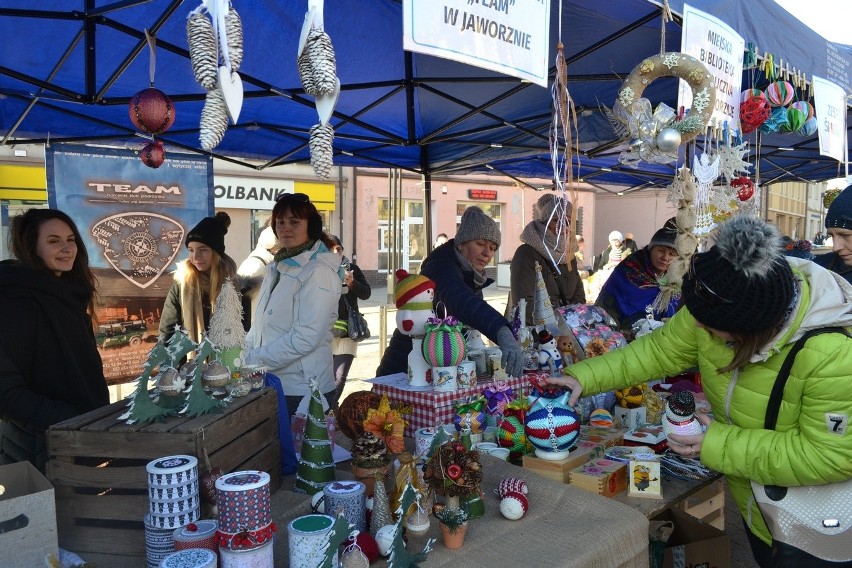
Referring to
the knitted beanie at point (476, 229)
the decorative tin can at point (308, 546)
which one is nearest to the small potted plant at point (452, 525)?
the decorative tin can at point (308, 546)

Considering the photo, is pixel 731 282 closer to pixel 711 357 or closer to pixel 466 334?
pixel 711 357

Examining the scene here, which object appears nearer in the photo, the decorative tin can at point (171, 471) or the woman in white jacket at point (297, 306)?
the decorative tin can at point (171, 471)

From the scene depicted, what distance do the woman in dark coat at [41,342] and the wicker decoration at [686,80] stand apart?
7.38 feet

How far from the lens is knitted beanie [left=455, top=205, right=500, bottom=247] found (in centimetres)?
279

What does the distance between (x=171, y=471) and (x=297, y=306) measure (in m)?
1.46

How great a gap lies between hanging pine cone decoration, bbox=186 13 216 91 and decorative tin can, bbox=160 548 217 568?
0.82 meters

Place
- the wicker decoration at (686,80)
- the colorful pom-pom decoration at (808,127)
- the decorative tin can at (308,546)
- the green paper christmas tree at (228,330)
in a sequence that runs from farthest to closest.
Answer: the colorful pom-pom decoration at (808,127) < the wicker decoration at (686,80) < the green paper christmas tree at (228,330) < the decorative tin can at (308,546)

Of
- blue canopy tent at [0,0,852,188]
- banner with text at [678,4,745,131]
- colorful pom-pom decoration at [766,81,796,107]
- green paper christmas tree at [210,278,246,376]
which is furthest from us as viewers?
colorful pom-pom decoration at [766,81,796,107]

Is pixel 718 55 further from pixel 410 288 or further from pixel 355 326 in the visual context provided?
pixel 355 326

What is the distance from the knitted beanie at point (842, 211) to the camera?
2553 mm

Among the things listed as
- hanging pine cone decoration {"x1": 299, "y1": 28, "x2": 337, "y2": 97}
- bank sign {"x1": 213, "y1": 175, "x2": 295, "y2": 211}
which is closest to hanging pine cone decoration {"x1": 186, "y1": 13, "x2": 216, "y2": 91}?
hanging pine cone decoration {"x1": 299, "y1": 28, "x2": 337, "y2": 97}

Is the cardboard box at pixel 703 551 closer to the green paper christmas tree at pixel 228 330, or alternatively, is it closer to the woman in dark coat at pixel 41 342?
the green paper christmas tree at pixel 228 330

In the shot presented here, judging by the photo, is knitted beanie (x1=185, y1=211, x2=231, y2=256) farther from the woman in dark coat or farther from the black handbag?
the woman in dark coat

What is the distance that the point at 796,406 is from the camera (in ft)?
4.48
